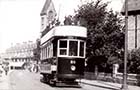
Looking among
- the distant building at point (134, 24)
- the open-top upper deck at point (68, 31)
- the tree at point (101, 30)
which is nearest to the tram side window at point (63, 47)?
the open-top upper deck at point (68, 31)

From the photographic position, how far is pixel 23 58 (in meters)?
125

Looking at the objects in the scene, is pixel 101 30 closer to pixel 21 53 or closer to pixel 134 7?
pixel 134 7

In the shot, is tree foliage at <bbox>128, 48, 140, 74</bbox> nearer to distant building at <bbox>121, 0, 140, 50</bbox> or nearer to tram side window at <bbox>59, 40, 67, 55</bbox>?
tram side window at <bbox>59, 40, 67, 55</bbox>

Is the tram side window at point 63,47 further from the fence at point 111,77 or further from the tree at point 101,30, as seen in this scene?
the tree at point 101,30

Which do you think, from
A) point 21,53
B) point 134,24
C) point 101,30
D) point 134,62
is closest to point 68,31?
point 134,62

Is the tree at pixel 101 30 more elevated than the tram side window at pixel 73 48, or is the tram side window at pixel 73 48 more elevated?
the tree at pixel 101 30

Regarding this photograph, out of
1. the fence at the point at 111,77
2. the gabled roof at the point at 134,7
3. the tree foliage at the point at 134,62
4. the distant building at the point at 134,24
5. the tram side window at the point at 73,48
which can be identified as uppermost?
the gabled roof at the point at 134,7

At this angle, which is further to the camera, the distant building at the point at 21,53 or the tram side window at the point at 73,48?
the distant building at the point at 21,53

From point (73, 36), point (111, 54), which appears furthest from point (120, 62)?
point (73, 36)

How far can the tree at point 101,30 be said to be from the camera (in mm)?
34406

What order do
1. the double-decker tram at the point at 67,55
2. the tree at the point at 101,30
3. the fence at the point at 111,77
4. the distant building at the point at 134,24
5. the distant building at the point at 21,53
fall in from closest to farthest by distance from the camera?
the double-decker tram at the point at 67,55 < the fence at the point at 111,77 < the tree at the point at 101,30 < the distant building at the point at 134,24 < the distant building at the point at 21,53

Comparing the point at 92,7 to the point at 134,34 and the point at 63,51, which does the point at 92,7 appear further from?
the point at 63,51

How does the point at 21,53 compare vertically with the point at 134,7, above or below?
below

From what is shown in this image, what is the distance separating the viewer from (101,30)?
34312mm
